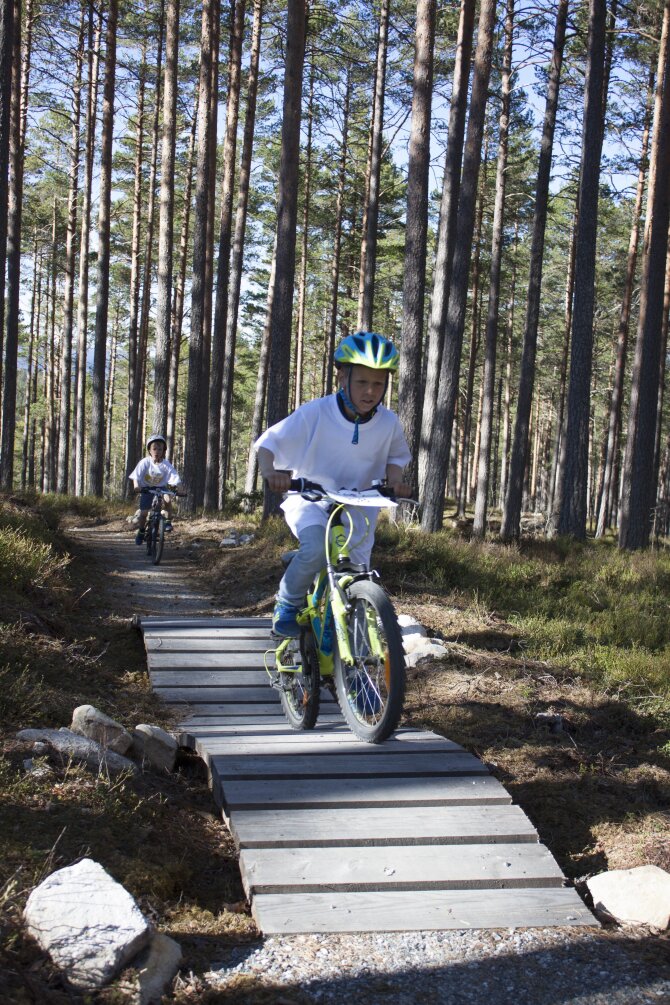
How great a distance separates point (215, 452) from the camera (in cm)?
2353

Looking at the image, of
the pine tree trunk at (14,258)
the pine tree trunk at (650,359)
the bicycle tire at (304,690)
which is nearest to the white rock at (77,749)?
the bicycle tire at (304,690)

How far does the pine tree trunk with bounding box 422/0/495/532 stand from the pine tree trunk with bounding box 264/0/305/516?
2978 millimetres

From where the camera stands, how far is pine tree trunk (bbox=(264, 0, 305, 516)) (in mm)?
16000

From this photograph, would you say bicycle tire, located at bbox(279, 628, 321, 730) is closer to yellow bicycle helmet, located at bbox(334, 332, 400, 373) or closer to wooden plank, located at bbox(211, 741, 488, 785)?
wooden plank, located at bbox(211, 741, 488, 785)

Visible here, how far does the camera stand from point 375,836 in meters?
4.24

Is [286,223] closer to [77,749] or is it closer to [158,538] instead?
[158,538]

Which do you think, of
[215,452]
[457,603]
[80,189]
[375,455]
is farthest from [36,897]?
[80,189]

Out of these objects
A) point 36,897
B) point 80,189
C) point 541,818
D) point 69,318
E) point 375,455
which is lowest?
point 541,818

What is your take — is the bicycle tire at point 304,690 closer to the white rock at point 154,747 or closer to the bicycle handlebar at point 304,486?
the white rock at point 154,747

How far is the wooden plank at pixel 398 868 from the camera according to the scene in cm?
388

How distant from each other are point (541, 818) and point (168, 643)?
3870 mm

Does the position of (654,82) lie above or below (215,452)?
above

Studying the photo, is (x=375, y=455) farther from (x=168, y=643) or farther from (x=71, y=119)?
(x=71, y=119)

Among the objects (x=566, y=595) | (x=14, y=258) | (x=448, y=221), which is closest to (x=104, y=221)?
(x=14, y=258)
